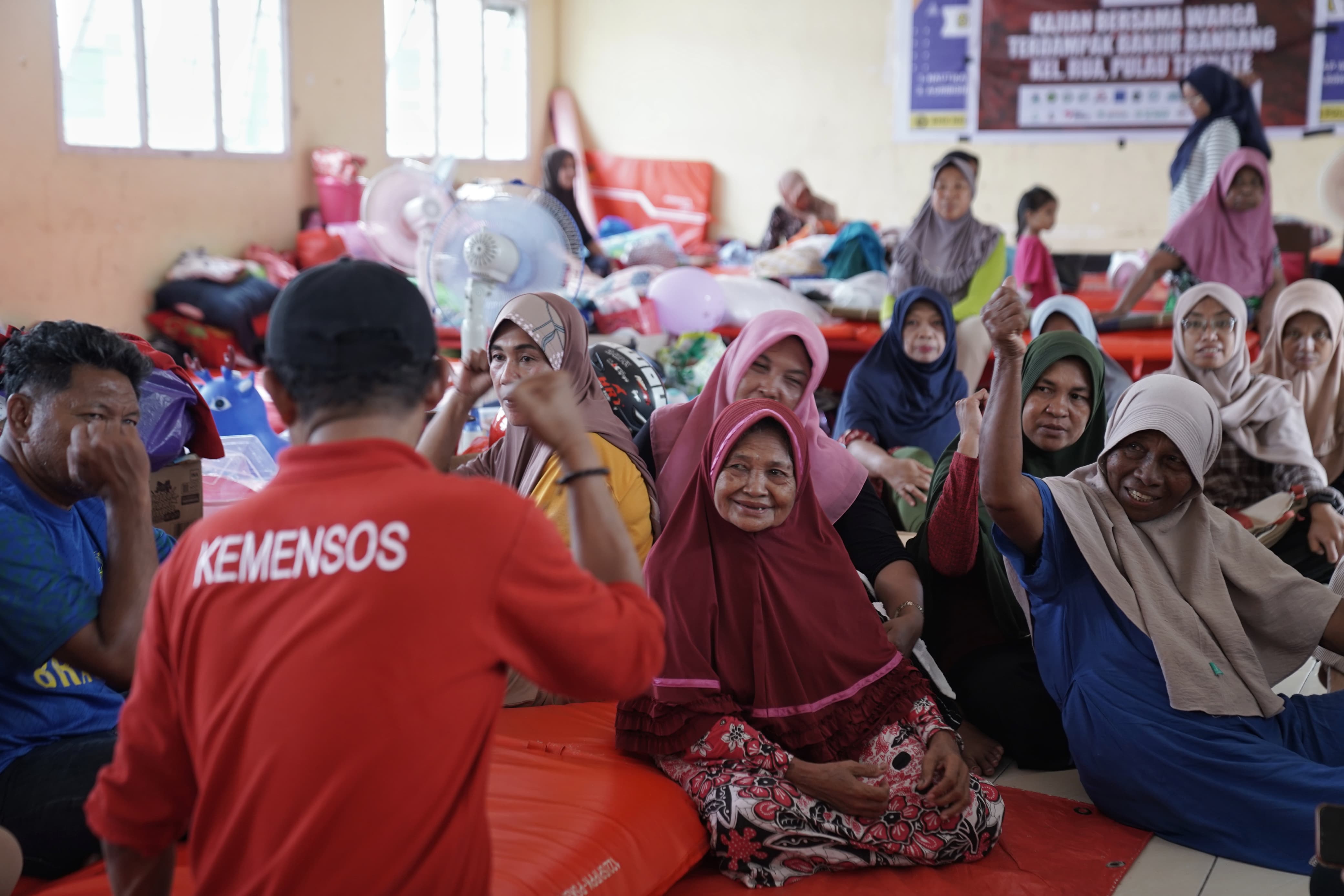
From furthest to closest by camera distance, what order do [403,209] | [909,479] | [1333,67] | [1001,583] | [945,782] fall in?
[1333,67] → [403,209] → [909,479] → [1001,583] → [945,782]

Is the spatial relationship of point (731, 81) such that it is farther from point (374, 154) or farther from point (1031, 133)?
point (374, 154)

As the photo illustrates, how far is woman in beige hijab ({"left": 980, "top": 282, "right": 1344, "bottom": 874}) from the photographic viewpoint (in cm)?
212

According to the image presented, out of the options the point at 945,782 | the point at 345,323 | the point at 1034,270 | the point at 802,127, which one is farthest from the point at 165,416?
the point at 802,127

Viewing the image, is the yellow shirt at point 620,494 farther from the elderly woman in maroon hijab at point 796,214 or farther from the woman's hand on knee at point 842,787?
the elderly woman in maroon hijab at point 796,214

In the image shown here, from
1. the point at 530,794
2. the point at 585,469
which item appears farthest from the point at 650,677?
the point at 530,794

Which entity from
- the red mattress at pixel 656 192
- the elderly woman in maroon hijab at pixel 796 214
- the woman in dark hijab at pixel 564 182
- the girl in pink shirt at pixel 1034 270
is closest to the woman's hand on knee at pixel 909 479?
the girl in pink shirt at pixel 1034 270

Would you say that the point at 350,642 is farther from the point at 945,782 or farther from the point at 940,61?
the point at 940,61

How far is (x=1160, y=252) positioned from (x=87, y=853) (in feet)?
17.8

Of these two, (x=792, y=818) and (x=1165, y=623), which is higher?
(x=1165, y=623)

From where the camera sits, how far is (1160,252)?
5.77 m

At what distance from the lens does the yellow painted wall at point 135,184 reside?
6129 millimetres

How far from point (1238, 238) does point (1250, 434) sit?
2419 mm

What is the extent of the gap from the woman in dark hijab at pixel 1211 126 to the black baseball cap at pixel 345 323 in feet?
19.3

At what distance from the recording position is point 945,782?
2.06 m
